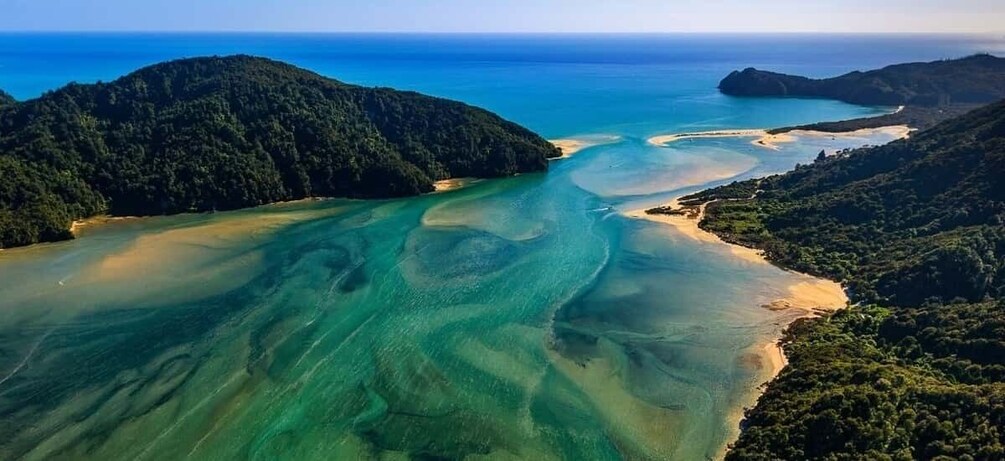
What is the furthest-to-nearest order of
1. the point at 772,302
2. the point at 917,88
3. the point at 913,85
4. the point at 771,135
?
1. the point at 913,85
2. the point at 917,88
3. the point at 771,135
4. the point at 772,302

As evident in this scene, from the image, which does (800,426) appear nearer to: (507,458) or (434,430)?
(507,458)

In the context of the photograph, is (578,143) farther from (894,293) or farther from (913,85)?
(913,85)

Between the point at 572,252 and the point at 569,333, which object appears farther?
the point at 572,252

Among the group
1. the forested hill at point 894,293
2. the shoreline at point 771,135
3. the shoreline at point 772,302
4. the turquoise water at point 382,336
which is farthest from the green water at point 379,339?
the shoreline at point 771,135

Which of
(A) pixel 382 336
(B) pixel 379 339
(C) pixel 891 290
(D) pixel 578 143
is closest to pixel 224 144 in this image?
(A) pixel 382 336

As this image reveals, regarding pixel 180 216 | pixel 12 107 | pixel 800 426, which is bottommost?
pixel 800 426

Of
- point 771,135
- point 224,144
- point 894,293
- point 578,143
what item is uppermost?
point 224,144

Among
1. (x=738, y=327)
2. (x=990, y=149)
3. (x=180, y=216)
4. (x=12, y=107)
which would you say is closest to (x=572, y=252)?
(x=738, y=327)
